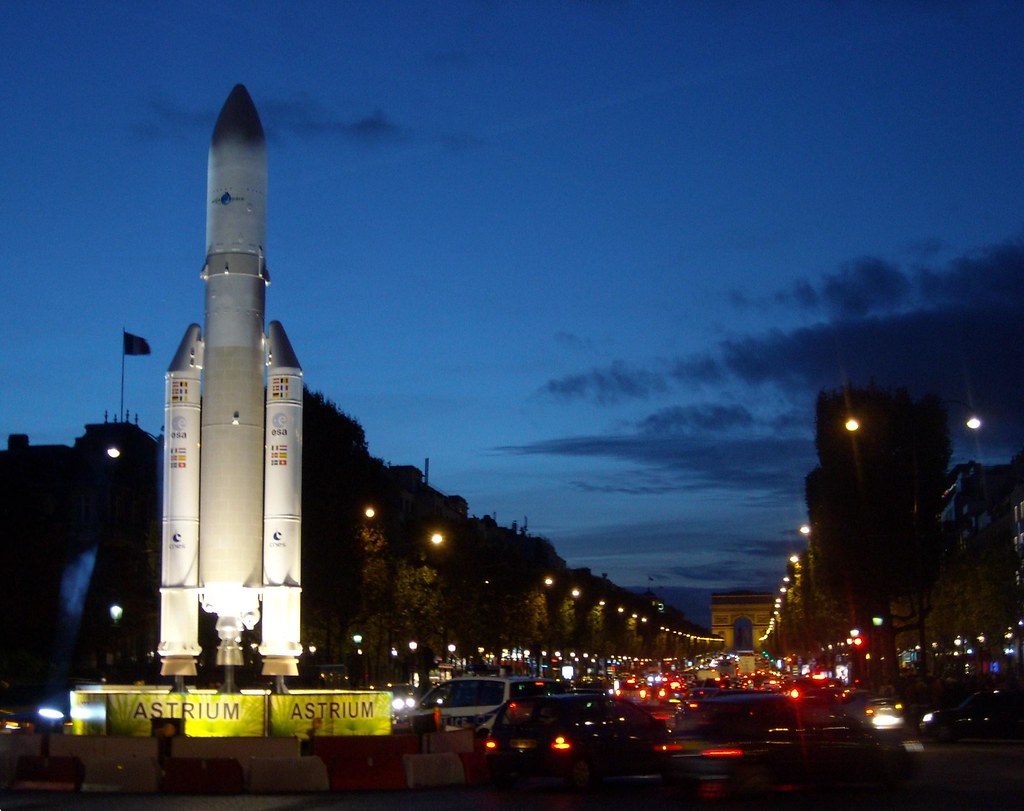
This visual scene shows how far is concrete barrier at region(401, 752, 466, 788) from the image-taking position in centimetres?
2675

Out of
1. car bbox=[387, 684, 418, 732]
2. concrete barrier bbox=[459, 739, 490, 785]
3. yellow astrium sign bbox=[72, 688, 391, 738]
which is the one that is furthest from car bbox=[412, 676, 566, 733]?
concrete barrier bbox=[459, 739, 490, 785]

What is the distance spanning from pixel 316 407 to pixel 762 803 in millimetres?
43380

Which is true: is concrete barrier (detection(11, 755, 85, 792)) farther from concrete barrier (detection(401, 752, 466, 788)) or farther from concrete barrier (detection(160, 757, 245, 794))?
concrete barrier (detection(401, 752, 466, 788))

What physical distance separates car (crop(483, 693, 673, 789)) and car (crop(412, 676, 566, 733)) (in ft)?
23.2

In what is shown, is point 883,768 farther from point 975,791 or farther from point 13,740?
point 13,740

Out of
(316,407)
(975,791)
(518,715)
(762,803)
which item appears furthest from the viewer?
(316,407)

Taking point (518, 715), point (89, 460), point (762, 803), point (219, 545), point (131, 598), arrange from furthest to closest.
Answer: point (89, 460) < point (131, 598) < point (219, 545) < point (518, 715) < point (762, 803)

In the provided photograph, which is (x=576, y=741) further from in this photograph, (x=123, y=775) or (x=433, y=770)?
(x=123, y=775)

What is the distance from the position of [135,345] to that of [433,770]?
46159mm

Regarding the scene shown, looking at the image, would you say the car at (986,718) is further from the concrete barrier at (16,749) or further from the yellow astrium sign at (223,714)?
the concrete barrier at (16,749)

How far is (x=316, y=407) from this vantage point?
206ft

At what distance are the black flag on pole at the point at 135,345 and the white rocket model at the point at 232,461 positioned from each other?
32.8m

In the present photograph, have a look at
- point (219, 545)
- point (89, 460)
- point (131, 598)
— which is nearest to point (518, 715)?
point (219, 545)

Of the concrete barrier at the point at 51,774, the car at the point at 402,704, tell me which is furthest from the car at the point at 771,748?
the car at the point at 402,704
